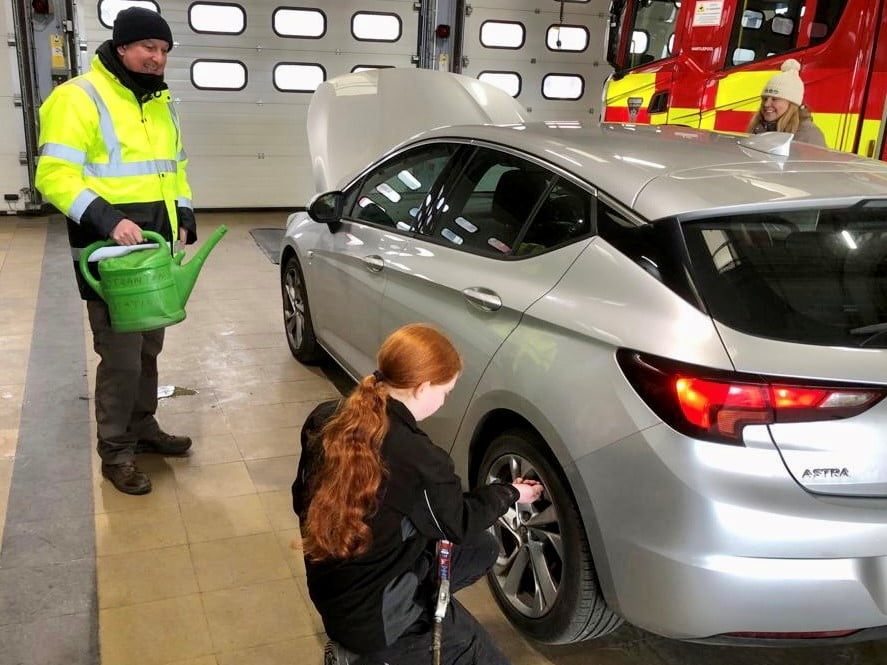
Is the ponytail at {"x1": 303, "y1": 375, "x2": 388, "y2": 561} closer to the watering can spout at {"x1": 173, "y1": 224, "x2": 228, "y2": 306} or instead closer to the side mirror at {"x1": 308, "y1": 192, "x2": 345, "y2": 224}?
the watering can spout at {"x1": 173, "y1": 224, "x2": 228, "y2": 306}

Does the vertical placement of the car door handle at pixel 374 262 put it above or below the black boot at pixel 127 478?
above

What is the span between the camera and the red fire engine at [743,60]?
529 cm

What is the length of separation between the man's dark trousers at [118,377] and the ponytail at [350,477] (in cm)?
190

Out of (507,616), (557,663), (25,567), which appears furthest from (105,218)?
(557,663)

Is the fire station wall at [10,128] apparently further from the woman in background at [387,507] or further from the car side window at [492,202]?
the woman in background at [387,507]

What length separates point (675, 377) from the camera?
197cm

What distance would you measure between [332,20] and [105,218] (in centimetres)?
721

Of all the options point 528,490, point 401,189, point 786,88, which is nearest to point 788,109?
point 786,88

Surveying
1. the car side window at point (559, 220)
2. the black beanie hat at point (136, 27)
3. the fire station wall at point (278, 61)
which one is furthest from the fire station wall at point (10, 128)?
the car side window at point (559, 220)

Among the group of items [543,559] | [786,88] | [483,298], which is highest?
[786,88]

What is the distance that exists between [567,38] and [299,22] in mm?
3282

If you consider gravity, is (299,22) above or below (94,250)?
above

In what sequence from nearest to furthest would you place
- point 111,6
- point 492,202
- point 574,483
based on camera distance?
point 574,483 < point 492,202 < point 111,6

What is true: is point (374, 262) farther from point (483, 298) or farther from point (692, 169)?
point (692, 169)
